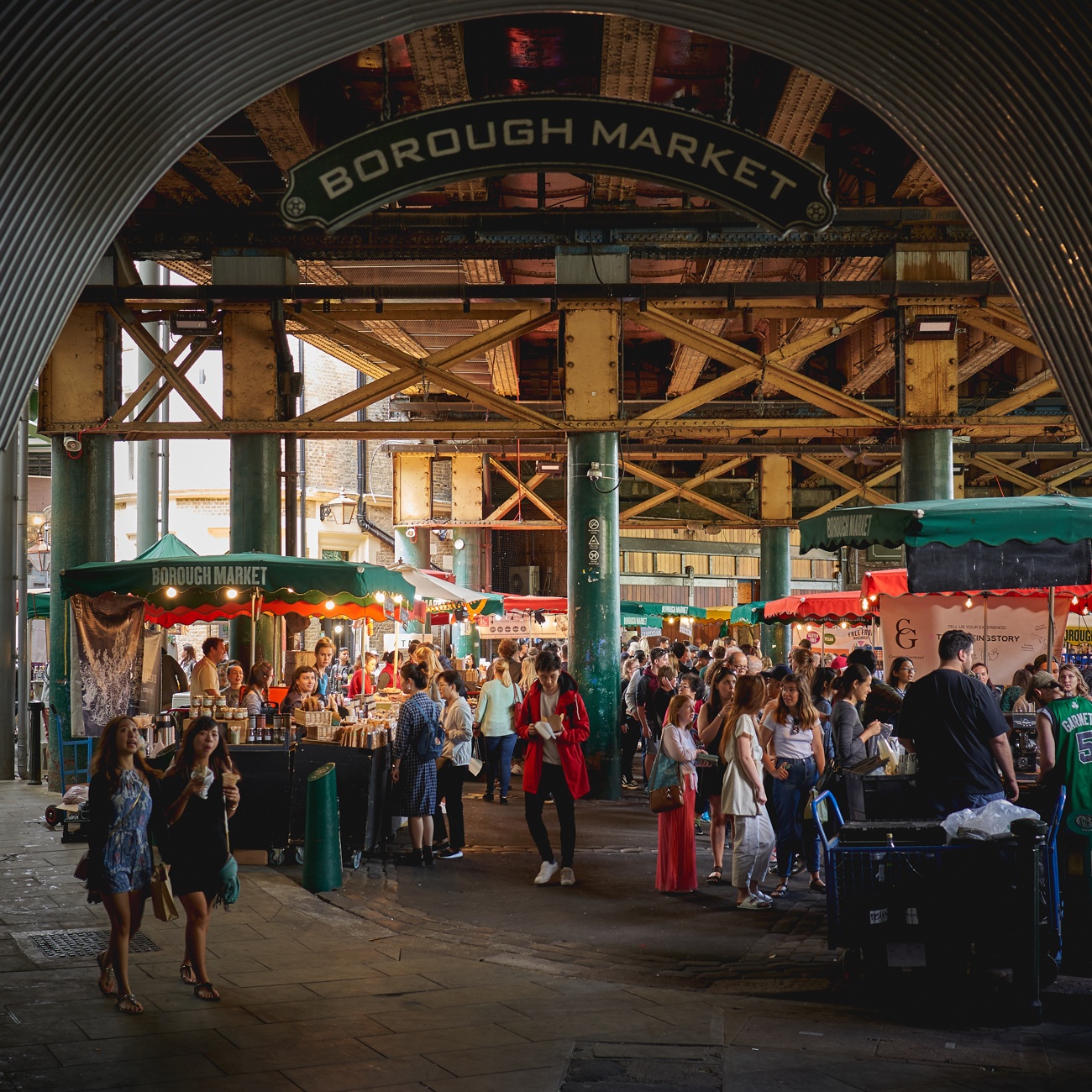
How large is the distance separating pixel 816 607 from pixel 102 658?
10.9 m

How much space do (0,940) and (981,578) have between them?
7508 millimetres

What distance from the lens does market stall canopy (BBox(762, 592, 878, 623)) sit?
1909 centimetres

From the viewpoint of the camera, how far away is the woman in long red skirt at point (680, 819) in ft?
33.1

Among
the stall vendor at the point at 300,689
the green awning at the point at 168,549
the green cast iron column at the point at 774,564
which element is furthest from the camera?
the green cast iron column at the point at 774,564

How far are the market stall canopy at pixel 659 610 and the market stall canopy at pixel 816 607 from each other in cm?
682

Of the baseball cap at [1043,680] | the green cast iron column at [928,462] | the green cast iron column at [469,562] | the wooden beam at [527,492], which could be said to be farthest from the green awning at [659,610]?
the baseball cap at [1043,680]

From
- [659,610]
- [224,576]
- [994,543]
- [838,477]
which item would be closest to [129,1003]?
[224,576]

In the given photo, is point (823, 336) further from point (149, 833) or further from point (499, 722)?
point (149, 833)

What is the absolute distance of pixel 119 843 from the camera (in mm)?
6832

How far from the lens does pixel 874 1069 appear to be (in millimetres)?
5734

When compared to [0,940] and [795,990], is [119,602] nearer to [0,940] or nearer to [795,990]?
[0,940]

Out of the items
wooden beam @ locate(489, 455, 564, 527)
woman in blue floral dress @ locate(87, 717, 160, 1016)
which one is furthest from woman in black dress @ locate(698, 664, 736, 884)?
wooden beam @ locate(489, 455, 564, 527)

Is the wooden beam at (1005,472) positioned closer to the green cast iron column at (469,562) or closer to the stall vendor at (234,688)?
the green cast iron column at (469,562)

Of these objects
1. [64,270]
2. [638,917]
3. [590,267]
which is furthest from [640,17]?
[590,267]
